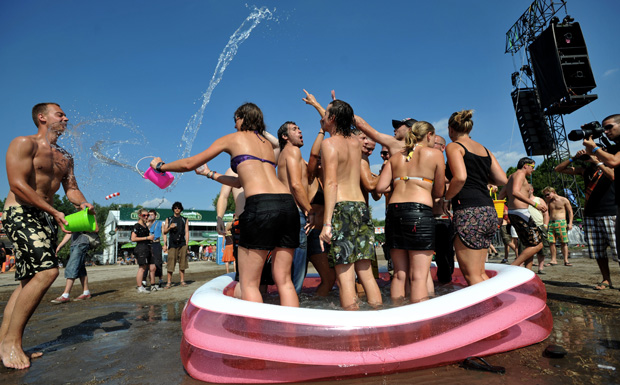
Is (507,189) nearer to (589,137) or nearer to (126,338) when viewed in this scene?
(589,137)

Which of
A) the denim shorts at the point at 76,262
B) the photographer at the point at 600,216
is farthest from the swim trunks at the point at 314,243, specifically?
the denim shorts at the point at 76,262

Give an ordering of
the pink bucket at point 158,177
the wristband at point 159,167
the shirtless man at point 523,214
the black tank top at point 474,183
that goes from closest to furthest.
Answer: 1. the wristband at point 159,167
2. the black tank top at point 474,183
3. the pink bucket at point 158,177
4. the shirtless man at point 523,214

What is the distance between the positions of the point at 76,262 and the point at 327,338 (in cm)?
632

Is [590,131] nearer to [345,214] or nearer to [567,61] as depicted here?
[345,214]

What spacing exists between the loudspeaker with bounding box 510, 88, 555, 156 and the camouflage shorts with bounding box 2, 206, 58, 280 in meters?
27.0

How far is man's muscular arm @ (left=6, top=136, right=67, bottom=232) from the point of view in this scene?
117 inches

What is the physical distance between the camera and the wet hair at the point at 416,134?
11.2ft

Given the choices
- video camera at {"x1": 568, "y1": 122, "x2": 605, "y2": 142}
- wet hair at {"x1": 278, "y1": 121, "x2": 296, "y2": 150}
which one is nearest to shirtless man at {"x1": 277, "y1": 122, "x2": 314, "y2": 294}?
wet hair at {"x1": 278, "y1": 121, "x2": 296, "y2": 150}

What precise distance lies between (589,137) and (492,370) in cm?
322

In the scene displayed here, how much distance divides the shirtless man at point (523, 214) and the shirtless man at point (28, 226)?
231 inches

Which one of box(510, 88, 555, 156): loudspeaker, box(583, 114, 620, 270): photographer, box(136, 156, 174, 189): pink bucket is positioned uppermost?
box(510, 88, 555, 156): loudspeaker

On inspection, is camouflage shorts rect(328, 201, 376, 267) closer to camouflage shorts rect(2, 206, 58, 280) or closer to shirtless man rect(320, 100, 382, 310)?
shirtless man rect(320, 100, 382, 310)

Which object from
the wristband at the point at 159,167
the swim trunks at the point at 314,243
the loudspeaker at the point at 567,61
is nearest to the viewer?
the wristband at the point at 159,167

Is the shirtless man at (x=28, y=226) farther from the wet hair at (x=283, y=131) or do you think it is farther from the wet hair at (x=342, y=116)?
the wet hair at (x=342, y=116)
